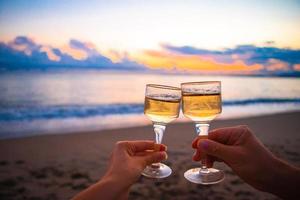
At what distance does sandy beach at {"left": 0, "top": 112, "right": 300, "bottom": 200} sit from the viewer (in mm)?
4211

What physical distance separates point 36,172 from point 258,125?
7117mm

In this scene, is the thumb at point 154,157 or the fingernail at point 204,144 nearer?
the thumb at point 154,157

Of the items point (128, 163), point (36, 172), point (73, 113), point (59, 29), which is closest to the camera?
point (128, 163)

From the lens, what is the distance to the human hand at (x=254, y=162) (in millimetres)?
2066

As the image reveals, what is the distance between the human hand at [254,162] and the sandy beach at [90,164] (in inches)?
81.2

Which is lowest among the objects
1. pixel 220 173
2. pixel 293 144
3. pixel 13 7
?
pixel 293 144

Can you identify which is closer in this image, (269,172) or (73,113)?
(269,172)

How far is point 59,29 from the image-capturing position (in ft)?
74.1

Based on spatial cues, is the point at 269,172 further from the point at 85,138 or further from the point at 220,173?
the point at 85,138

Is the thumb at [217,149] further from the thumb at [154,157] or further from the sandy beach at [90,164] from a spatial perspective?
the sandy beach at [90,164]

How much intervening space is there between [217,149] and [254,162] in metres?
0.29

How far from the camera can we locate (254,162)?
7.03ft

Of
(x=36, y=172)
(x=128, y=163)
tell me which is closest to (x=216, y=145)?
(x=128, y=163)

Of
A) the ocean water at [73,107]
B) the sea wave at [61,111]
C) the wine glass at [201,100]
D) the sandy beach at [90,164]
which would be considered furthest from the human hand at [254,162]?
the sea wave at [61,111]
